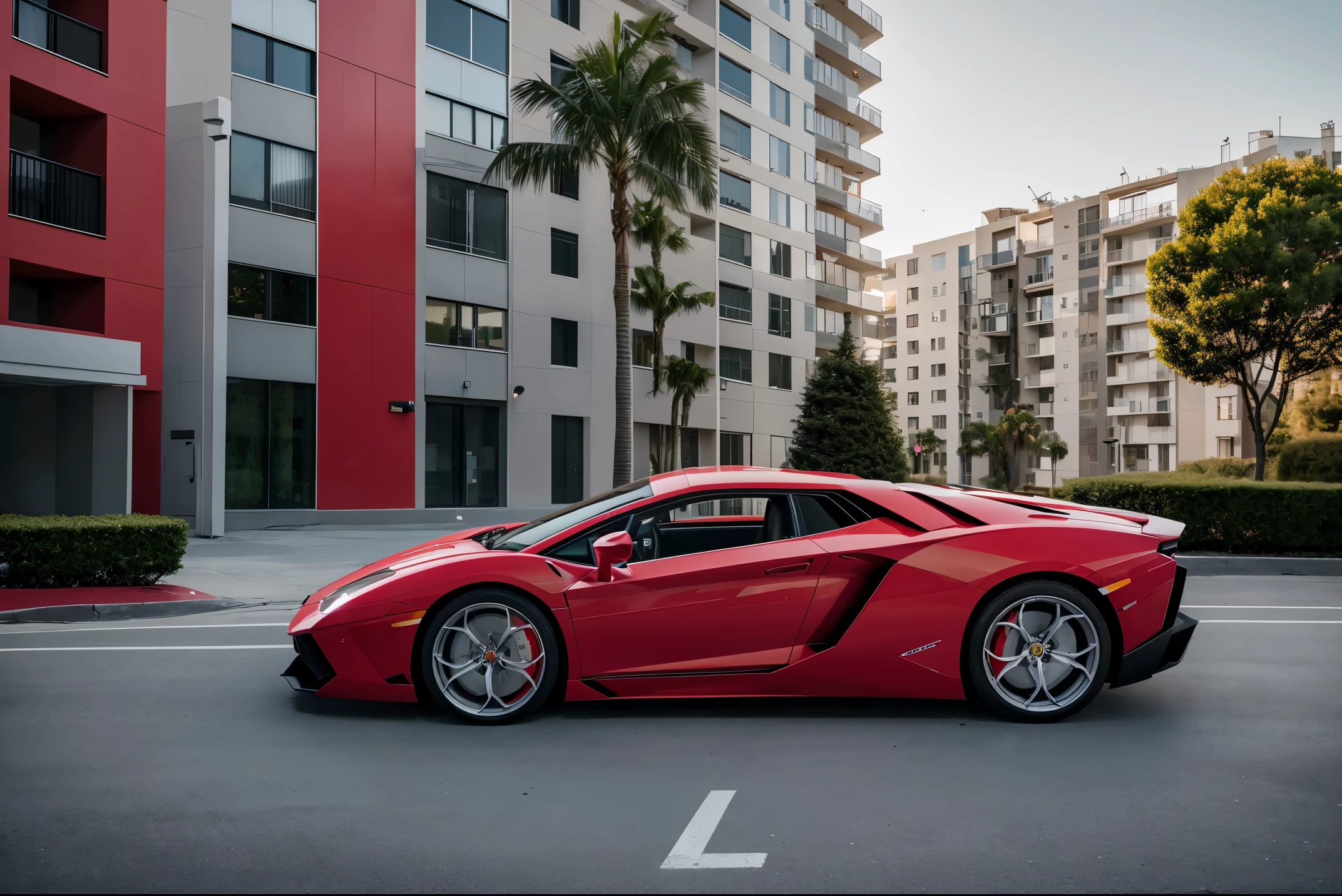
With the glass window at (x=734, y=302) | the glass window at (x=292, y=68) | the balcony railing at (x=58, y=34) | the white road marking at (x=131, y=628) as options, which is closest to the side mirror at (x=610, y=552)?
Answer: the white road marking at (x=131, y=628)

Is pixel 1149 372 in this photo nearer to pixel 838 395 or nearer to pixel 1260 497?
pixel 838 395

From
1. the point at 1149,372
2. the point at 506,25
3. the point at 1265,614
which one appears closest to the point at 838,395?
the point at 506,25

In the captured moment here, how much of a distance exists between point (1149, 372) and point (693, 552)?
245 ft

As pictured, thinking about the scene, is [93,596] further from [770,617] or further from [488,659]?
[770,617]

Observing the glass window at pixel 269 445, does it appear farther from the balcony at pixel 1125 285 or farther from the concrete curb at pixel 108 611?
the balcony at pixel 1125 285

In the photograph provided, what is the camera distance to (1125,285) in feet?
246

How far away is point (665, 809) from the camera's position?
402 centimetres

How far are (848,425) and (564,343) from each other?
969 cm

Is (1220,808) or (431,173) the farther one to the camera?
(431,173)

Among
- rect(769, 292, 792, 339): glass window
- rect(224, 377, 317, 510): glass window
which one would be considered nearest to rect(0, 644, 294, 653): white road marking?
rect(224, 377, 317, 510): glass window

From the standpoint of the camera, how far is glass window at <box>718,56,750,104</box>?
4428 cm

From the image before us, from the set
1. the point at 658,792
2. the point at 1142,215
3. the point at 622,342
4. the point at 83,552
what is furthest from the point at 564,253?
the point at 1142,215

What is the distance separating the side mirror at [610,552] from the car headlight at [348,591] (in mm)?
1140

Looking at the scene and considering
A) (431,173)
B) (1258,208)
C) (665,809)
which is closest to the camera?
(665,809)
